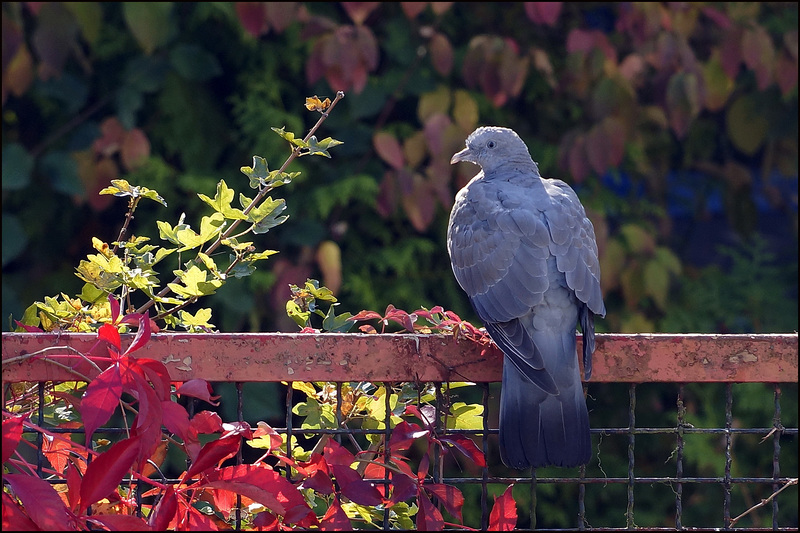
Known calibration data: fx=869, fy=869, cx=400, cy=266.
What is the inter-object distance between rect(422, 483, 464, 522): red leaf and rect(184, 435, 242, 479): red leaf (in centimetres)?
34

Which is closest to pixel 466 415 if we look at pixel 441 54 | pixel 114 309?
pixel 114 309

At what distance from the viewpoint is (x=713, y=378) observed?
1564 mm

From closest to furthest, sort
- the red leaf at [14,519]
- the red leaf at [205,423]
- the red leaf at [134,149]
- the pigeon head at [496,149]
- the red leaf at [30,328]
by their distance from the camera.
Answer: the red leaf at [14,519]
the red leaf at [205,423]
the red leaf at [30,328]
the pigeon head at [496,149]
the red leaf at [134,149]

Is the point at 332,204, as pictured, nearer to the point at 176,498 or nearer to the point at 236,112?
the point at 236,112

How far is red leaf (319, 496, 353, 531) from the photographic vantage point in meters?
1.37

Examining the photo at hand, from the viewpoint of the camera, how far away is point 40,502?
1.22m

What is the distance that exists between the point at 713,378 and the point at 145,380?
982 millimetres

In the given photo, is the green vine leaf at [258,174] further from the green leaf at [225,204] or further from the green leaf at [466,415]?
the green leaf at [466,415]

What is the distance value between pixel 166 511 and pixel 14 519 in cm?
21

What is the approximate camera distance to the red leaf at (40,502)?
47.8 inches

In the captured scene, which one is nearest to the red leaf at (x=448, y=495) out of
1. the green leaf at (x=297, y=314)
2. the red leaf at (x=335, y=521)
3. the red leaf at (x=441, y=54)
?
the red leaf at (x=335, y=521)

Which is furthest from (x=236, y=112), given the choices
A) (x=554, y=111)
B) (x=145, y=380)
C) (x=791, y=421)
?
(x=791, y=421)

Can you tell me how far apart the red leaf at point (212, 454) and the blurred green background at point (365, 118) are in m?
1.51

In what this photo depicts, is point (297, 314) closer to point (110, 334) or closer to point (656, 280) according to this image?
point (110, 334)
